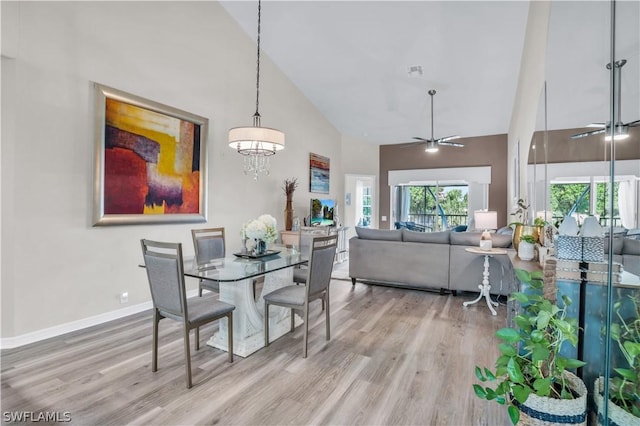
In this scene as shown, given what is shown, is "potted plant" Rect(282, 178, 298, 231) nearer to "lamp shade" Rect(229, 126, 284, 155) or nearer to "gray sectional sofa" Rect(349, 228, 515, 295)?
"gray sectional sofa" Rect(349, 228, 515, 295)

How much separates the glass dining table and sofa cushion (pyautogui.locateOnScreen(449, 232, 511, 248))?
2.43 m

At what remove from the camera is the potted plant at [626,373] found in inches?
42.6

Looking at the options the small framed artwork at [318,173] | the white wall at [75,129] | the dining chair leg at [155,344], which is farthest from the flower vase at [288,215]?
the dining chair leg at [155,344]

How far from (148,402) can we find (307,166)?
536 cm

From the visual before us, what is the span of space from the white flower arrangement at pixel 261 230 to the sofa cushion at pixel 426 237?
2.33 meters

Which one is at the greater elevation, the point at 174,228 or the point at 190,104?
the point at 190,104

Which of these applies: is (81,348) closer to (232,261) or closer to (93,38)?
(232,261)

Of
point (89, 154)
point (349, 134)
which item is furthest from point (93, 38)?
point (349, 134)

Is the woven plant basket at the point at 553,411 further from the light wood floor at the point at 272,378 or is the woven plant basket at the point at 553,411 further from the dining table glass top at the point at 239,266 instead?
the dining table glass top at the point at 239,266

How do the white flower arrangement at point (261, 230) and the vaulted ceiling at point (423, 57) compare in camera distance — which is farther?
the white flower arrangement at point (261, 230)

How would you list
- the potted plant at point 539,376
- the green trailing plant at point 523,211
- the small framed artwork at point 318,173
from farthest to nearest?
1. the small framed artwork at point 318,173
2. the green trailing plant at point 523,211
3. the potted plant at point 539,376

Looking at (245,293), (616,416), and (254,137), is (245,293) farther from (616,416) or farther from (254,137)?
(616,416)

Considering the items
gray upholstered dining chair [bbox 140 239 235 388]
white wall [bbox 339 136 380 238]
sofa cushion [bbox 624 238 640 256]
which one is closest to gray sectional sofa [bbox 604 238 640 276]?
sofa cushion [bbox 624 238 640 256]

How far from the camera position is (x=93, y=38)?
3279 millimetres
